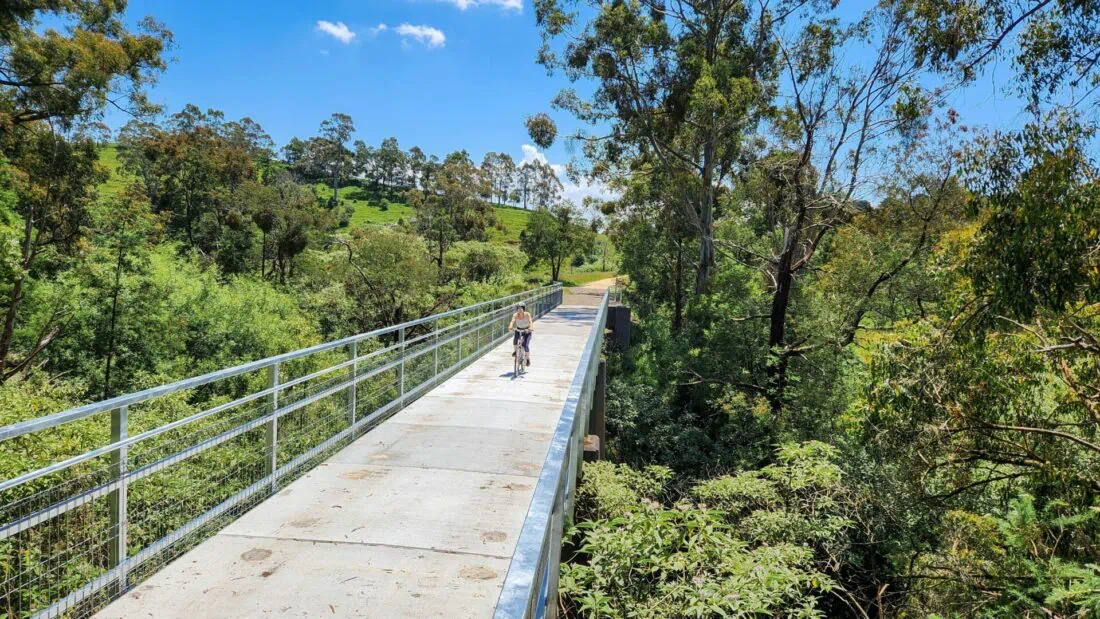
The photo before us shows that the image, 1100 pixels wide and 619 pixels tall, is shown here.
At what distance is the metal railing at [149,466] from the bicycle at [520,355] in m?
1.18

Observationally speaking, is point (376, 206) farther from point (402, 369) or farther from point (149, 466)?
point (149, 466)

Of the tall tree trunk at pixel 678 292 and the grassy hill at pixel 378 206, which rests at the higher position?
the grassy hill at pixel 378 206

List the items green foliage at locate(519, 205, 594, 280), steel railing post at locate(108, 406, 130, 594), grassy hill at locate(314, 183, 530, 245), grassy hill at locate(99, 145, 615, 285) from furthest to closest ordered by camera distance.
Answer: grassy hill at locate(314, 183, 530, 245)
grassy hill at locate(99, 145, 615, 285)
green foliage at locate(519, 205, 594, 280)
steel railing post at locate(108, 406, 130, 594)

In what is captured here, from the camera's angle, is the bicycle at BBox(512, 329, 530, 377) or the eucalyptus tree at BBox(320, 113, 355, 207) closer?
the bicycle at BBox(512, 329, 530, 377)

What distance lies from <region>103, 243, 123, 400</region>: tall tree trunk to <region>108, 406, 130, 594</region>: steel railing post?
19202 millimetres

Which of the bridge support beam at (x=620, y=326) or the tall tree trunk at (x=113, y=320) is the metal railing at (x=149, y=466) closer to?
the tall tree trunk at (x=113, y=320)

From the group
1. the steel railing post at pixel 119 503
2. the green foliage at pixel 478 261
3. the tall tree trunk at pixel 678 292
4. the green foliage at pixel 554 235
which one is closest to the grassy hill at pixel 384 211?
the green foliage at pixel 554 235

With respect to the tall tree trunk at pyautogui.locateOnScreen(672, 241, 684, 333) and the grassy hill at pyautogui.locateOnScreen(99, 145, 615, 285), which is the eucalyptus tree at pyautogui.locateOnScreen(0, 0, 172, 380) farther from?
the grassy hill at pyautogui.locateOnScreen(99, 145, 615, 285)

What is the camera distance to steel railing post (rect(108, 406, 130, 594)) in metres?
3.92

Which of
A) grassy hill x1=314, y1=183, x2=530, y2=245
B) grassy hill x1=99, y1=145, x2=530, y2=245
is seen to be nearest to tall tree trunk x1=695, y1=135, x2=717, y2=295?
grassy hill x1=99, y1=145, x2=530, y2=245

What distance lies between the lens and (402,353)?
870cm

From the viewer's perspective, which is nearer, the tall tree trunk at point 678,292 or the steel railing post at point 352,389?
the steel railing post at point 352,389

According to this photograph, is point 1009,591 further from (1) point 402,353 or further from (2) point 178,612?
(2) point 178,612

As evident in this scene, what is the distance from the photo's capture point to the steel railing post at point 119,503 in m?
3.92
